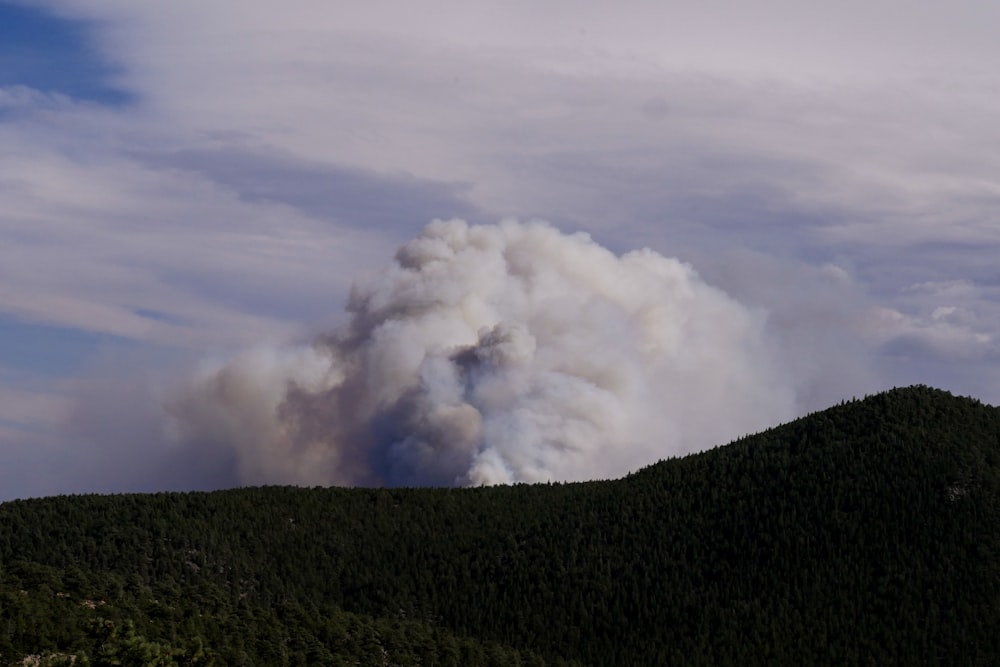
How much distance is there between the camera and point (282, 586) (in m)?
165

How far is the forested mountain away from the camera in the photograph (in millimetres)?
151875

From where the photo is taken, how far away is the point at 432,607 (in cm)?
16875

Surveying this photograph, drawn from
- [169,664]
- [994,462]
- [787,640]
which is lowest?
[169,664]

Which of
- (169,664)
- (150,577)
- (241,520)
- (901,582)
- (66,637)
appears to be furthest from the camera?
(241,520)

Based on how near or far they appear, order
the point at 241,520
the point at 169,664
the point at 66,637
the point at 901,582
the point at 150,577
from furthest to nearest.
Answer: the point at 241,520, the point at 901,582, the point at 150,577, the point at 66,637, the point at 169,664

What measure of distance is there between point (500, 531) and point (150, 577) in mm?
53148

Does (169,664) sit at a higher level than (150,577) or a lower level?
lower

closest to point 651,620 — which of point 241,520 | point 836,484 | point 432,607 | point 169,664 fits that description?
point 432,607

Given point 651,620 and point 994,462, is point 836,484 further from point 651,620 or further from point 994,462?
point 651,620

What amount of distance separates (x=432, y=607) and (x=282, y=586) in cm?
2010

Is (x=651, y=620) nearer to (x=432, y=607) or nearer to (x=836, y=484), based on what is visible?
(x=432, y=607)

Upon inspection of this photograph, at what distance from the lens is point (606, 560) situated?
178 meters

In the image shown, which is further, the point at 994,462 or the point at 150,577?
the point at 994,462

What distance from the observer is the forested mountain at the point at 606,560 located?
498 ft
